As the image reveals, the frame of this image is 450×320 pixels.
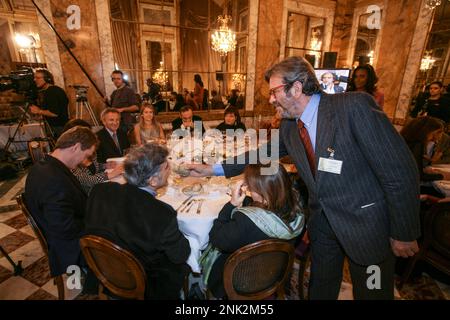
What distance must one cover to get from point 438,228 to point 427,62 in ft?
17.6

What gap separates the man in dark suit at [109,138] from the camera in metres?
2.82

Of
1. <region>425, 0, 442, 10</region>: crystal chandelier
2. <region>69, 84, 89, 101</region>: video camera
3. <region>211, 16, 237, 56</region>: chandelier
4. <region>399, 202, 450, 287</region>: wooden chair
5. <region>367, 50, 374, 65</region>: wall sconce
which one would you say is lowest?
<region>399, 202, 450, 287</region>: wooden chair

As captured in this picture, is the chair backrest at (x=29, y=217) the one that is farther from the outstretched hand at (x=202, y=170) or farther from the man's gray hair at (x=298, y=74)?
the man's gray hair at (x=298, y=74)

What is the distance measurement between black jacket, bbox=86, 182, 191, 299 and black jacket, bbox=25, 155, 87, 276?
1.29ft

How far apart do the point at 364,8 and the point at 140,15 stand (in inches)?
235

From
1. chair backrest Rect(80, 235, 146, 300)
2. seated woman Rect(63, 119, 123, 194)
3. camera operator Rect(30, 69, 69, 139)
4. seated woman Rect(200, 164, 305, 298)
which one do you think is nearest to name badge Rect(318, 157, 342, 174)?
seated woman Rect(200, 164, 305, 298)

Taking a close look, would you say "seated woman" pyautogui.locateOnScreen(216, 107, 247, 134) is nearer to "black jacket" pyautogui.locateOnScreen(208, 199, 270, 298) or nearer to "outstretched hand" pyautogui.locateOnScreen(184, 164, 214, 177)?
"outstretched hand" pyautogui.locateOnScreen(184, 164, 214, 177)

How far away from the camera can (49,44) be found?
164 inches

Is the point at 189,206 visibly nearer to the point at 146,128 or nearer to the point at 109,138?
A: the point at 109,138

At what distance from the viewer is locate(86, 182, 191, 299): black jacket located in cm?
118

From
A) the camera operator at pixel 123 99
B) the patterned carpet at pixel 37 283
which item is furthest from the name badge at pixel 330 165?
the camera operator at pixel 123 99

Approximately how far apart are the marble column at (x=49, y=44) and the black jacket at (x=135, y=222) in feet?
13.9
